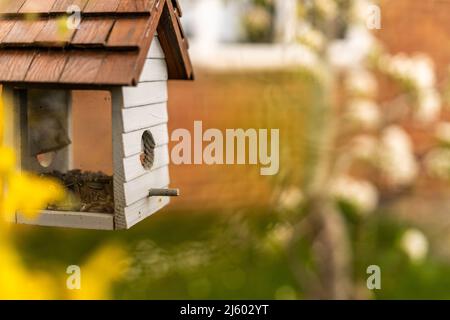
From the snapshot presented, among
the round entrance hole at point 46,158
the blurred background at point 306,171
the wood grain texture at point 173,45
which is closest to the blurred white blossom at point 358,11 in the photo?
the blurred background at point 306,171

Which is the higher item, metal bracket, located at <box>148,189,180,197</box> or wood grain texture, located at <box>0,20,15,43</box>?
wood grain texture, located at <box>0,20,15,43</box>

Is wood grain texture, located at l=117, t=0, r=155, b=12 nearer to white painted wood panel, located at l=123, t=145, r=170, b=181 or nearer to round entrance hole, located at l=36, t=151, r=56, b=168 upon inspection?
white painted wood panel, located at l=123, t=145, r=170, b=181

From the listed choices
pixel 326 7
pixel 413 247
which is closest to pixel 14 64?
pixel 326 7

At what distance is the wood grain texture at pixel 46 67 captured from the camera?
0.86 m

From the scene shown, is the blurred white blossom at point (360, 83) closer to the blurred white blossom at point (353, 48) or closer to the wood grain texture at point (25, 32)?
the blurred white blossom at point (353, 48)

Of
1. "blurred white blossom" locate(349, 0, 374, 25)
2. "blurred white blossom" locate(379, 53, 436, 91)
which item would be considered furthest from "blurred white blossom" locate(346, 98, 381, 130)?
"blurred white blossom" locate(349, 0, 374, 25)

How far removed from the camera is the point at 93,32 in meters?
0.87

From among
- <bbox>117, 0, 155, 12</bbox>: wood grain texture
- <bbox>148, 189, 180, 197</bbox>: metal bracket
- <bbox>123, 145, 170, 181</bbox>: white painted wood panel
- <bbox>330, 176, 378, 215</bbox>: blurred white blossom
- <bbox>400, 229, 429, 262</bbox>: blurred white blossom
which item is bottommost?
<bbox>400, 229, 429, 262</bbox>: blurred white blossom

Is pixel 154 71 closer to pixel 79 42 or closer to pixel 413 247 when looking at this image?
pixel 79 42

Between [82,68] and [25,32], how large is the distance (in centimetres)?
13

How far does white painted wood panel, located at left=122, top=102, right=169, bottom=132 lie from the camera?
3.06ft

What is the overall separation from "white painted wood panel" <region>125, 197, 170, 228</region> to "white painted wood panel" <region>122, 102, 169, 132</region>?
12cm

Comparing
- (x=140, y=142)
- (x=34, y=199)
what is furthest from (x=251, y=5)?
(x=34, y=199)

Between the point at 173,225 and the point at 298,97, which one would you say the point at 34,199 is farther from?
the point at 298,97
